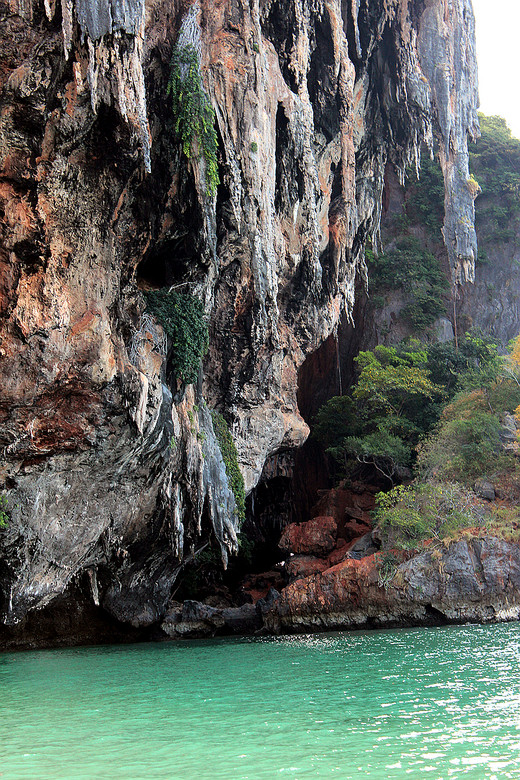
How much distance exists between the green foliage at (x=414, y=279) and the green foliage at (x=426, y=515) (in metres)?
14.4

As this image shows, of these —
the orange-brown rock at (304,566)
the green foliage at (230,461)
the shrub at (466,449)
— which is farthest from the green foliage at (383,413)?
the green foliage at (230,461)

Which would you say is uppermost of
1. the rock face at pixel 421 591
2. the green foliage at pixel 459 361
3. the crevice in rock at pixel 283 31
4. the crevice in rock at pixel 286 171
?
the crevice in rock at pixel 283 31

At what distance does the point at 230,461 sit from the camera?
59.1ft

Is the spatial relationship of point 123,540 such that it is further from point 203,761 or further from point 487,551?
point 203,761

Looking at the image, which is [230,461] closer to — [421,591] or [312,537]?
[421,591]

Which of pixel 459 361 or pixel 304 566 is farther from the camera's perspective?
pixel 459 361

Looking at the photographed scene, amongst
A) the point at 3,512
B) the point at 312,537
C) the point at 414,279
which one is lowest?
the point at 312,537

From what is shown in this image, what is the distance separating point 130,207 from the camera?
1204cm

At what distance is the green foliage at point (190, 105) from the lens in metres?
12.5

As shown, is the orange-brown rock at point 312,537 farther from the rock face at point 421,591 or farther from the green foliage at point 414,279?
the green foliage at point 414,279

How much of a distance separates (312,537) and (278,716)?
658 inches

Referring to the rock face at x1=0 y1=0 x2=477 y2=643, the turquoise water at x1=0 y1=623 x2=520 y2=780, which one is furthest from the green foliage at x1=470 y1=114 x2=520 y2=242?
the turquoise water at x1=0 y1=623 x2=520 y2=780

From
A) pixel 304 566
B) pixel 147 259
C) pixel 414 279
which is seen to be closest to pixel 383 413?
pixel 304 566

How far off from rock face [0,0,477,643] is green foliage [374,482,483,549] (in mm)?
4384
